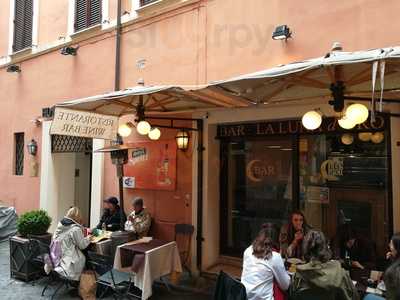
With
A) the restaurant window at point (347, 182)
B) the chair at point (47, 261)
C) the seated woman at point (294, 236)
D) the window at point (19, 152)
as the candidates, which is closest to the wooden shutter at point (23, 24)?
the window at point (19, 152)

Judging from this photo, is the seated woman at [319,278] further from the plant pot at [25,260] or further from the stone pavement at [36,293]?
the plant pot at [25,260]

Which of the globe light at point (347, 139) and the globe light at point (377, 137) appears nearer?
the globe light at point (377, 137)

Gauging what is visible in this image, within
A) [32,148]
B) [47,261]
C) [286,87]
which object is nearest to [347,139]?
[286,87]

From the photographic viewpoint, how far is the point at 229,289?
4.41m

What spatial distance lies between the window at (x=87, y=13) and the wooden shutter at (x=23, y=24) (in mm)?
2026

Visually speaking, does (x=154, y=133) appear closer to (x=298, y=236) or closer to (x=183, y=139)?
(x=183, y=139)

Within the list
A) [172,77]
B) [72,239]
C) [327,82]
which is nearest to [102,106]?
[172,77]

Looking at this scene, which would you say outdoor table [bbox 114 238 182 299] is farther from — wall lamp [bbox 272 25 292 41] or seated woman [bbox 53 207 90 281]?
wall lamp [bbox 272 25 292 41]

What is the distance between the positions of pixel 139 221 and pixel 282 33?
401cm

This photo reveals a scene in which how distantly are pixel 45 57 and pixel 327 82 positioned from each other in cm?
800

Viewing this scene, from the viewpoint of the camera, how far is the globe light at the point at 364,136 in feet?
20.9

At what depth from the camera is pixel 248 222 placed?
803 cm

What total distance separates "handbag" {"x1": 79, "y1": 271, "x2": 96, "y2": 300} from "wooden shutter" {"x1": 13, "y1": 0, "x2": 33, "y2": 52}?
743cm

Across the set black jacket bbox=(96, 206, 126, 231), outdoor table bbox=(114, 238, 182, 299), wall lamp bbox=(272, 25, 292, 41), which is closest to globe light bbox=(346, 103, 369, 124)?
wall lamp bbox=(272, 25, 292, 41)
